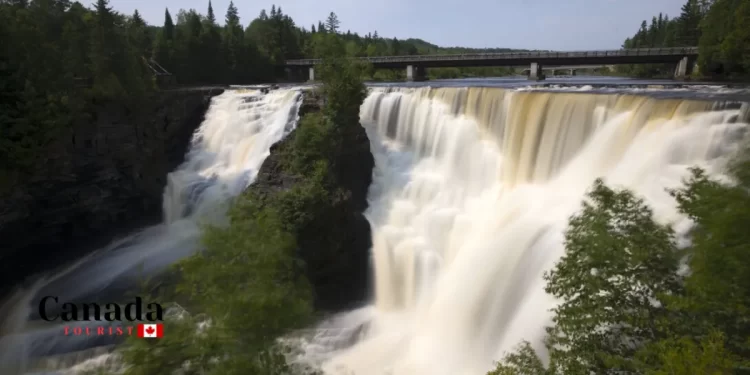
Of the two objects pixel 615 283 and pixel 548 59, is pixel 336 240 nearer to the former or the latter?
pixel 615 283

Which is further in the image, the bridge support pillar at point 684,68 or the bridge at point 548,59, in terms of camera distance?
the bridge support pillar at point 684,68

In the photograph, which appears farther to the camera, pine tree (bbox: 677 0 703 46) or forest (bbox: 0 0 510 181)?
pine tree (bbox: 677 0 703 46)

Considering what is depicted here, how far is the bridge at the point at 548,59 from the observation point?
3891cm

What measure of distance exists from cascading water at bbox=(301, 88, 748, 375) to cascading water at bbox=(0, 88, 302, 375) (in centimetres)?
721

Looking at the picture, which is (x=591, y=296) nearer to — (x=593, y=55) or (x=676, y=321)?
(x=676, y=321)

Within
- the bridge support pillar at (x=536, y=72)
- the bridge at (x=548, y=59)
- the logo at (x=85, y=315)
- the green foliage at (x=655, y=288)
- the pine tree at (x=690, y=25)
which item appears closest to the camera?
the green foliage at (x=655, y=288)

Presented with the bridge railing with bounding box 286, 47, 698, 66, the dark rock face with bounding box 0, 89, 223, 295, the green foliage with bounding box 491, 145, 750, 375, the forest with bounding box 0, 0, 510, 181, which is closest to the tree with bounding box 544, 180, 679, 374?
the green foliage with bounding box 491, 145, 750, 375

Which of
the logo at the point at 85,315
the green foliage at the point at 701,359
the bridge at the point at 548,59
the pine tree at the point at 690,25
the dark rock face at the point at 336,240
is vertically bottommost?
the logo at the point at 85,315

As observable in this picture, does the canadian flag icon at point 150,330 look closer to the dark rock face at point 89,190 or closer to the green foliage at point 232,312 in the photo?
the green foliage at point 232,312

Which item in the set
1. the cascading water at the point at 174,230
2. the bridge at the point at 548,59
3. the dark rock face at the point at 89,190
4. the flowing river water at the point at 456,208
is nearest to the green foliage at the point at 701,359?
the flowing river water at the point at 456,208

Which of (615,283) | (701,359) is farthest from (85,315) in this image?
(701,359)

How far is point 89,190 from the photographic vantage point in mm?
21922

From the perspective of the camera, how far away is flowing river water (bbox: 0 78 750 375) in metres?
13.7

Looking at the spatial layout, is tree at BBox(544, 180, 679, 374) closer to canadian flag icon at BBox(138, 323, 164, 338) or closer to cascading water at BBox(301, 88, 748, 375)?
cascading water at BBox(301, 88, 748, 375)
